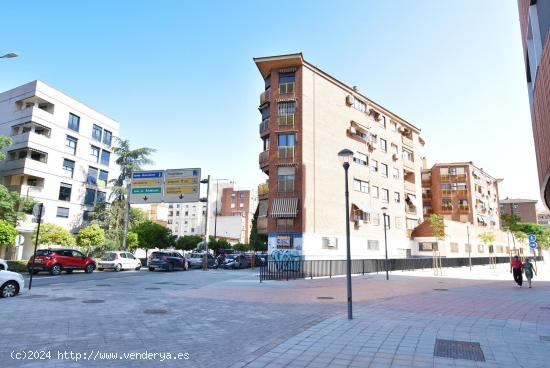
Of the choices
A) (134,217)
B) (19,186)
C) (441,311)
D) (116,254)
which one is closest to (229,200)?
(134,217)

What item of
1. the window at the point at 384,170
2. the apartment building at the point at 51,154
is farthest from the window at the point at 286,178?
the apartment building at the point at 51,154

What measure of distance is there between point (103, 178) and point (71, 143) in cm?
651

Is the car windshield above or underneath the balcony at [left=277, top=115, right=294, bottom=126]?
underneath

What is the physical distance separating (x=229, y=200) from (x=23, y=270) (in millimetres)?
78131

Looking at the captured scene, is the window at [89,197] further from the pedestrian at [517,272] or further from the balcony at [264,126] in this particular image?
the pedestrian at [517,272]

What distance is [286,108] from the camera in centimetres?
3181

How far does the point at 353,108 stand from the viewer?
37.4m

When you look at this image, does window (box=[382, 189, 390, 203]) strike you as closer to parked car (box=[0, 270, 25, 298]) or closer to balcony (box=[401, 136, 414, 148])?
balcony (box=[401, 136, 414, 148])

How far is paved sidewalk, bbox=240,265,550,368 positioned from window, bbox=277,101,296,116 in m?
22.4

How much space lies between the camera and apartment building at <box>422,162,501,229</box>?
6241 cm

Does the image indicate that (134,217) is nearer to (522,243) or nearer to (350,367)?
(350,367)

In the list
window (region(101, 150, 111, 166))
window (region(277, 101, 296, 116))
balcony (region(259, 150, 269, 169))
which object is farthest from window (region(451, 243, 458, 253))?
window (region(101, 150, 111, 166))

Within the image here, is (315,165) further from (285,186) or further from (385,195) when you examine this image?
(385,195)

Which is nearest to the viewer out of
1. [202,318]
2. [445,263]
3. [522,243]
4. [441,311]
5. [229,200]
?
[202,318]
